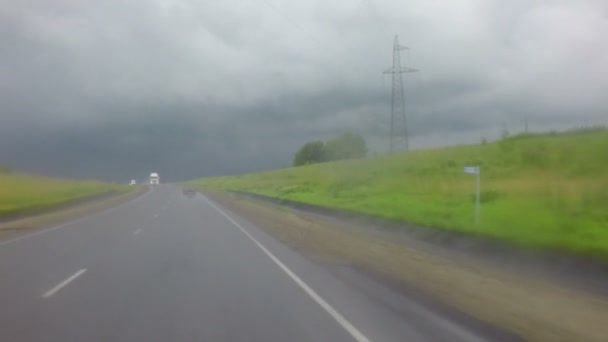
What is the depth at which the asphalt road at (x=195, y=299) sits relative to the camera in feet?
31.2

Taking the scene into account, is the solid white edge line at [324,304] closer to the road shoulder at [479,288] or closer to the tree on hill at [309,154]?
the road shoulder at [479,288]

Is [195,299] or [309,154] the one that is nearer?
[195,299]

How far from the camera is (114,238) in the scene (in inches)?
983

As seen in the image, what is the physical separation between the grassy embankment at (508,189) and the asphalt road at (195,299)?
543 cm

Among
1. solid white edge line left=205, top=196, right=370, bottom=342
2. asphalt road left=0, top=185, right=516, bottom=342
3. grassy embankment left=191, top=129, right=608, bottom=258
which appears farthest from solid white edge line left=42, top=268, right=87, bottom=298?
grassy embankment left=191, top=129, right=608, bottom=258

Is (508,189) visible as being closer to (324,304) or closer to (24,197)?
(324,304)

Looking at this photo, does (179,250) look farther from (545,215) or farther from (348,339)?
(348,339)

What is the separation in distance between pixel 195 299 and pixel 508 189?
72.6ft

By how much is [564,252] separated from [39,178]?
7612 centimetres

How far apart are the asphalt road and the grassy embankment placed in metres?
5.43

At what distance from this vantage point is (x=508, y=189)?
3192 cm

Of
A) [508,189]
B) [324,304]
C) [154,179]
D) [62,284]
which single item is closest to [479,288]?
[324,304]

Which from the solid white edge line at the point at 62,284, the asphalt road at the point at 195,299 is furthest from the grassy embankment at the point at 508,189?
the solid white edge line at the point at 62,284

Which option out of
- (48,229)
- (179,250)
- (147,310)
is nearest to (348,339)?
(147,310)
